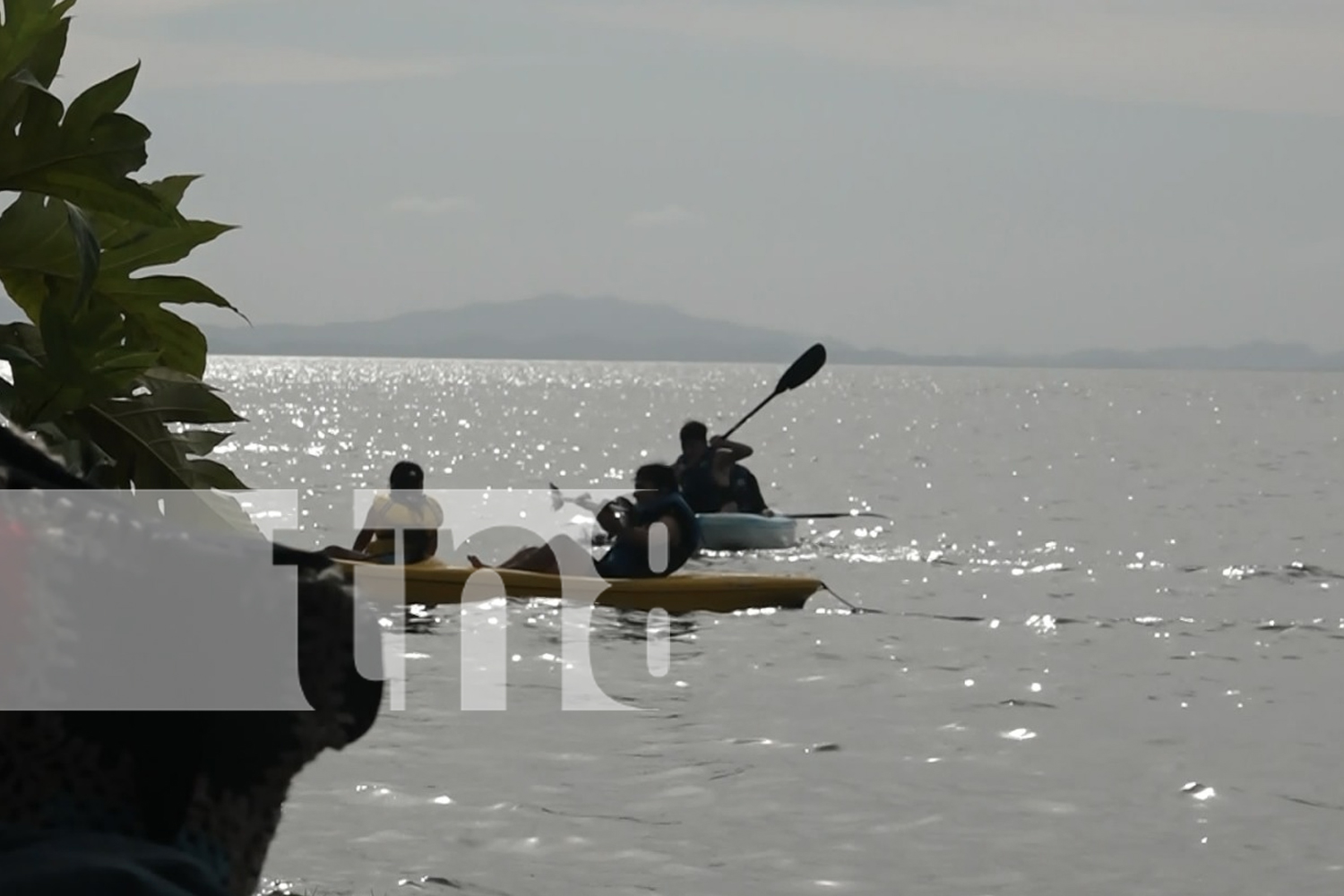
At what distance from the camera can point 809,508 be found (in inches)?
1901

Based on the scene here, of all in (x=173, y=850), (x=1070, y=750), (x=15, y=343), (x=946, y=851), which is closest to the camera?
(x=173, y=850)

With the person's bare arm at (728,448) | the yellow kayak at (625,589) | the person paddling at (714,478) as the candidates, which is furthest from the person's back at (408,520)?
the person's bare arm at (728,448)

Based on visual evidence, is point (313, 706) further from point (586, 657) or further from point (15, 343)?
point (586, 657)

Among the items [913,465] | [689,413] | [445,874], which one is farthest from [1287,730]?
[689,413]

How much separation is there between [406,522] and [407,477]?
105 centimetres

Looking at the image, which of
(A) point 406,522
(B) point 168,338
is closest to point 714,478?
(A) point 406,522

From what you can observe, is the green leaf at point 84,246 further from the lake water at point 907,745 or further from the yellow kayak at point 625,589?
the yellow kayak at point 625,589

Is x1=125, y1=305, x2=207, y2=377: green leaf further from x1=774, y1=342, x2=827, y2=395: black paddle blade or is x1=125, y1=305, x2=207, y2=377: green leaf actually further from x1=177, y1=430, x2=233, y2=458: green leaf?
x1=774, y1=342, x2=827, y2=395: black paddle blade

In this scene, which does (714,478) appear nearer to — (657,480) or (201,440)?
(657,480)

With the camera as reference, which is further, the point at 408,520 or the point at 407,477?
the point at 408,520

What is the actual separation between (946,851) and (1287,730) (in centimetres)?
610

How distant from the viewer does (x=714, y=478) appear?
27.7 meters

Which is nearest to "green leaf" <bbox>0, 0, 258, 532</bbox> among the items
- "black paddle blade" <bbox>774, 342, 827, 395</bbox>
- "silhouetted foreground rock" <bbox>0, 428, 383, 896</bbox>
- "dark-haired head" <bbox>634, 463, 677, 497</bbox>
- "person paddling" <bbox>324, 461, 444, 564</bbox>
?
"silhouetted foreground rock" <bbox>0, 428, 383, 896</bbox>

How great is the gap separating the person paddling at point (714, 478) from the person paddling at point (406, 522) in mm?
6266
